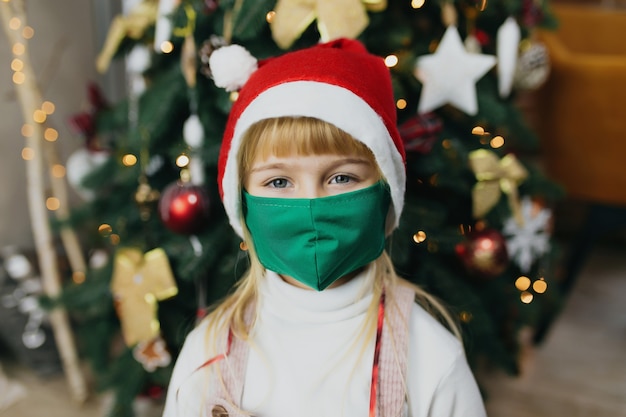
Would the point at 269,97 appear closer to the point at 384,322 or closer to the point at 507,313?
the point at 384,322

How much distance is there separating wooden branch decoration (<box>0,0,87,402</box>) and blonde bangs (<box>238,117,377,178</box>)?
92 cm

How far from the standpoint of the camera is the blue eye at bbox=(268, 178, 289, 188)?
910 millimetres

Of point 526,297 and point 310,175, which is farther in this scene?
point 526,297

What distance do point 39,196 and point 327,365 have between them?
1.04 meters

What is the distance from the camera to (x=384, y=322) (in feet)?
3.13

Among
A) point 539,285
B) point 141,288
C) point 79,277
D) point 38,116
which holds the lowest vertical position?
point 539,285

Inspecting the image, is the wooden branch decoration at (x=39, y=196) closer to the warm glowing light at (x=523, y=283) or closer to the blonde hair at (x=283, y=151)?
the blonde hair at (x=283, y=151)

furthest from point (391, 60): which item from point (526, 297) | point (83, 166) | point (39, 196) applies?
point (39, 196)

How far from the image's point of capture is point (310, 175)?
88 cm

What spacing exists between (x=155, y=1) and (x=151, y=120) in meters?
0.33

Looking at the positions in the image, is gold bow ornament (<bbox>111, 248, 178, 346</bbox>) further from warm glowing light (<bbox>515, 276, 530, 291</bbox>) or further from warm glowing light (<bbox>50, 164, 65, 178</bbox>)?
warm glowing light (<bbox>515, 276, 530, 291</bbox>)

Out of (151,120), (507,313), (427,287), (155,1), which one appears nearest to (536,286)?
(507,313)

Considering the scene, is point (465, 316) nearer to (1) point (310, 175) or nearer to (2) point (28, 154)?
(1) point (310, 175)

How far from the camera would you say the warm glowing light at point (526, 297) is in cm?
161
